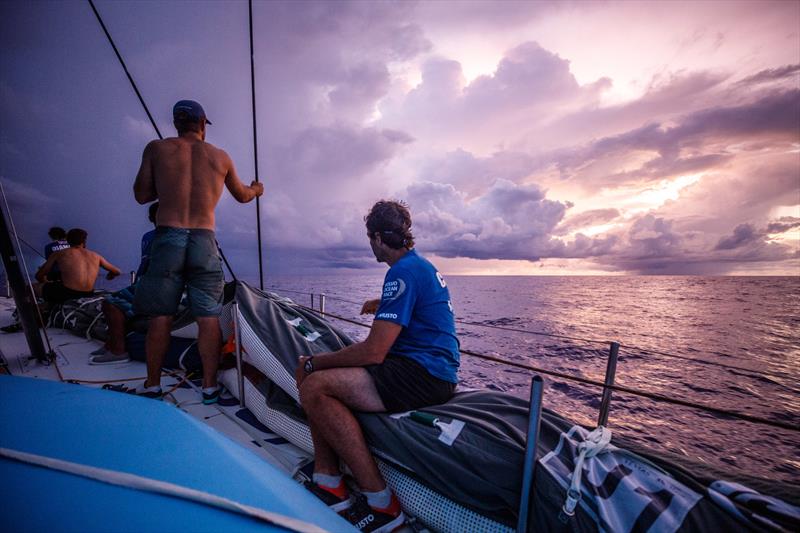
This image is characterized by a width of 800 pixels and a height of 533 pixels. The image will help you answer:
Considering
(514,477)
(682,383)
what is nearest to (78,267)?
(514,477)

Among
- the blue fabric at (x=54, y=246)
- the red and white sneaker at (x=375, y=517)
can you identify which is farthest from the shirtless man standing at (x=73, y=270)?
the red and white sneaker at (x=375, y=517)

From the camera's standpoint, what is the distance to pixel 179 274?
2.32 m

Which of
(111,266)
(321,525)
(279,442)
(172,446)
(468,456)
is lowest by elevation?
(279,442)

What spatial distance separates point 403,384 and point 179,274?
6.12 feet

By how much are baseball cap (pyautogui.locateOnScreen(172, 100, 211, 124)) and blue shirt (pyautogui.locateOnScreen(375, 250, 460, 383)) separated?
2014mm

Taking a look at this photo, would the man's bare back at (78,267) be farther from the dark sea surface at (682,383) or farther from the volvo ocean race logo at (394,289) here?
the volvo ocean race logo at (394,289)

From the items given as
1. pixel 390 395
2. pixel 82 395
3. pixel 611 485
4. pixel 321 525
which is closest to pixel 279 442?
pixel 390 395

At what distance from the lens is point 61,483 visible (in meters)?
0.78

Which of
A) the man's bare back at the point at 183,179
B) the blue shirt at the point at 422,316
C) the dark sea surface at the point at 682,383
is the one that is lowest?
the dark sea surface at the point at 682,383

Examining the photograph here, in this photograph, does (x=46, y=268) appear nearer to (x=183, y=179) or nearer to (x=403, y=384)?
(x=183, y=179)

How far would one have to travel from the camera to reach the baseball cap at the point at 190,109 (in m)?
2.33

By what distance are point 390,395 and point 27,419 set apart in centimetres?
130

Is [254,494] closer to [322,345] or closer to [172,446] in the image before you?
[172,446]

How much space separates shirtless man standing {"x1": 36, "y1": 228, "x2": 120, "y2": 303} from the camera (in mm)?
4777
